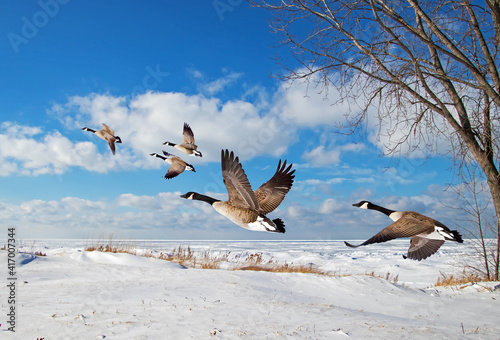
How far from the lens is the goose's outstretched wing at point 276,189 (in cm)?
428

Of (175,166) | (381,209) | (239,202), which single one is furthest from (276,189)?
(175,166)

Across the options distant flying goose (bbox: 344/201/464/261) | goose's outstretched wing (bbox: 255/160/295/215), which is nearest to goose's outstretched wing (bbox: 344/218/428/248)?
distant flying goose (bbox: 344/201/464/261)

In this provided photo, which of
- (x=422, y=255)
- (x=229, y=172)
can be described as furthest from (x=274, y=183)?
(x=422, y=255)

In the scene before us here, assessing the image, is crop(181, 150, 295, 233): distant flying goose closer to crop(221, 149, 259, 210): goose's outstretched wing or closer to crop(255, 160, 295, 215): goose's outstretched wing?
crop(221, 149, 259, 210): goose's outstretched wing

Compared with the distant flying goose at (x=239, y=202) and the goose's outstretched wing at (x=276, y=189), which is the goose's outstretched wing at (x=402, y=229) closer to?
the distant flying goose at (x=239, y=202)

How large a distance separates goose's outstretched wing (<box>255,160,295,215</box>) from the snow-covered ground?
171 cm

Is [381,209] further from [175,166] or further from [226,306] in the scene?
[175,166]

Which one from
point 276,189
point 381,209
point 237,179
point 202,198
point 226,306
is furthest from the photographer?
point 226,306

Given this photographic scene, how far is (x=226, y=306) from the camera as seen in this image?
Answer: 6203mm

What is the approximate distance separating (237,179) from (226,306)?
12.0 ft

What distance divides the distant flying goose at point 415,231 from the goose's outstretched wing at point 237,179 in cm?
106

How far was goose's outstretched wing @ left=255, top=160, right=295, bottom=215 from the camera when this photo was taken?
428cm

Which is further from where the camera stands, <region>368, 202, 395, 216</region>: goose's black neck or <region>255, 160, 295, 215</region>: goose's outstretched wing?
<region>255, 160, 295, 215</region>: goose's outstretched wing

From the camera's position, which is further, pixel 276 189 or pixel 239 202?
pixel 276 189
